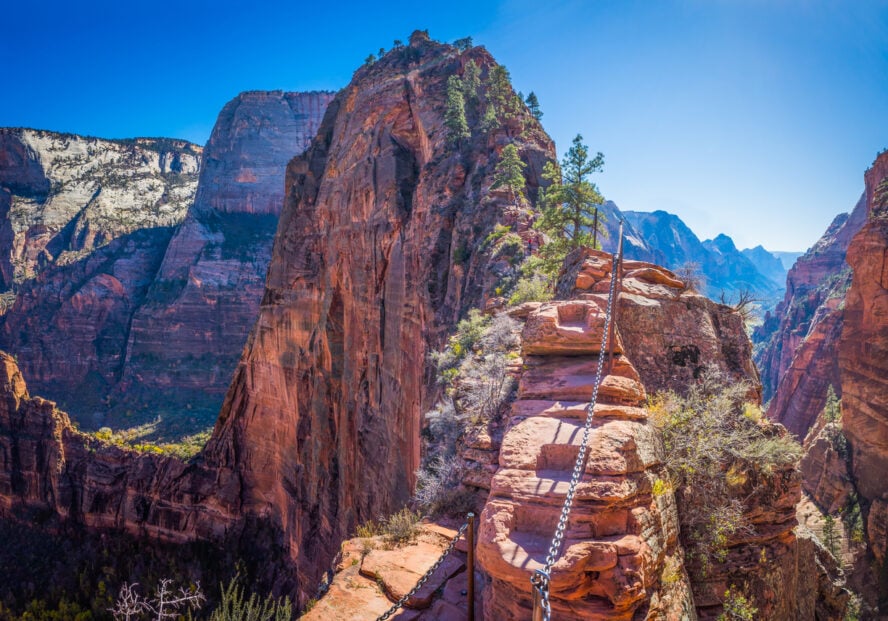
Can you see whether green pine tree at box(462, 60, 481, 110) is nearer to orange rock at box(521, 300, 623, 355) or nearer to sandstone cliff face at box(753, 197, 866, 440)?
sandstone cliff face at box(753, 197, 866, 440)

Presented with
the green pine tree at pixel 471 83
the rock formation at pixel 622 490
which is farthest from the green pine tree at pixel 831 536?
the green pine tree at pixel 471 83

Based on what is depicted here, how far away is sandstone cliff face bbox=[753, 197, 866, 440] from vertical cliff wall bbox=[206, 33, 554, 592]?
48.2 feet

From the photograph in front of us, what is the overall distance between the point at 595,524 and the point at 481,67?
36808 millimetres

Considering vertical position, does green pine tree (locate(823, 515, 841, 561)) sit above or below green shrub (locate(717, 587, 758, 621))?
below

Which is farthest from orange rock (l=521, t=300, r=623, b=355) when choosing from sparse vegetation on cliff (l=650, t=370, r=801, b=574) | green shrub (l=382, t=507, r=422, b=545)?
green shrub (l=382, t=507, r=422, b=545)

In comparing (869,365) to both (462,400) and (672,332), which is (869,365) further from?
(462,400)

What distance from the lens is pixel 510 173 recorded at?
22.0m

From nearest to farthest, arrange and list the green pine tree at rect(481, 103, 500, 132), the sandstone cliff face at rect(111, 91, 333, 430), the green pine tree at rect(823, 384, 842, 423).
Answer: the green pine tree at rect(481, 103, 500, 132) → the green pine tree at rect(823, 384, 842, 423) → the sandstone cliff face at rect(111, 91, 333, 430)

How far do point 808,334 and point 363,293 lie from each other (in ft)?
180

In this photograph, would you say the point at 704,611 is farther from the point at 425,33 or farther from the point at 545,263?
the point at 425,33

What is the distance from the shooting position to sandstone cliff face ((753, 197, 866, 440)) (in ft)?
159

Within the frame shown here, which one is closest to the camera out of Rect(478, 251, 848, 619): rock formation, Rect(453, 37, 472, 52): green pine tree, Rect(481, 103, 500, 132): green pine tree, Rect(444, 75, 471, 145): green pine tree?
Rect(478, 251, 848, 619): rock formation

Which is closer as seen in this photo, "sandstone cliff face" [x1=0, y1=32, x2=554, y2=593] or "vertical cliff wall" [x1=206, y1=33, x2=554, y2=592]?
"vertical cliff wall" [x1=206, y1=33, x2=554, y2=592]

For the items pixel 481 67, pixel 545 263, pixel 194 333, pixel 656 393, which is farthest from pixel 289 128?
pixel 656 393
